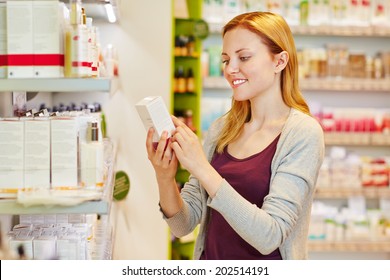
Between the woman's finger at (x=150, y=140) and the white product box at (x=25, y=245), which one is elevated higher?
the woman's finger at (x=150, y=140)

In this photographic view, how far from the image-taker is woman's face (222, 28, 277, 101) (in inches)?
76.4

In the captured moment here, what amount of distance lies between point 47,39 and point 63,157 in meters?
0.29

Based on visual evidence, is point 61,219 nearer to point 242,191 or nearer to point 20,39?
point 242,191

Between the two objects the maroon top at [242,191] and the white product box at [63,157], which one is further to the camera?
the maroon top at [242,191]

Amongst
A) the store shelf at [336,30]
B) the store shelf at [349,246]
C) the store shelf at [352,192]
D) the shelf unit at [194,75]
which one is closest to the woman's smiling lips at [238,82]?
the shelf unit at [194,75]

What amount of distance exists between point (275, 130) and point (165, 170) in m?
0.34

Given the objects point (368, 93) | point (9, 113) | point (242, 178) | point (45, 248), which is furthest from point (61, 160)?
point (368, 93)

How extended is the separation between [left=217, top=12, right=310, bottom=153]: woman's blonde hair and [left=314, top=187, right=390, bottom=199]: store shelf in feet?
8.47

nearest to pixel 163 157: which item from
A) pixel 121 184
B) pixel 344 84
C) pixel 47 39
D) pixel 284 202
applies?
pixel 284 202

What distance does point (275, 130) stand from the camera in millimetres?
2004

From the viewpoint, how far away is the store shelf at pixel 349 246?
15.3 feet

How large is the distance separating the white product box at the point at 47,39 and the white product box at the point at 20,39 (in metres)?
0.01

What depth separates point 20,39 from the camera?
1664mm

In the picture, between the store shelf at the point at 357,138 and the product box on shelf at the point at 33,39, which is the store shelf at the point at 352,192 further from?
the product box on shelf at the point at 33,39
